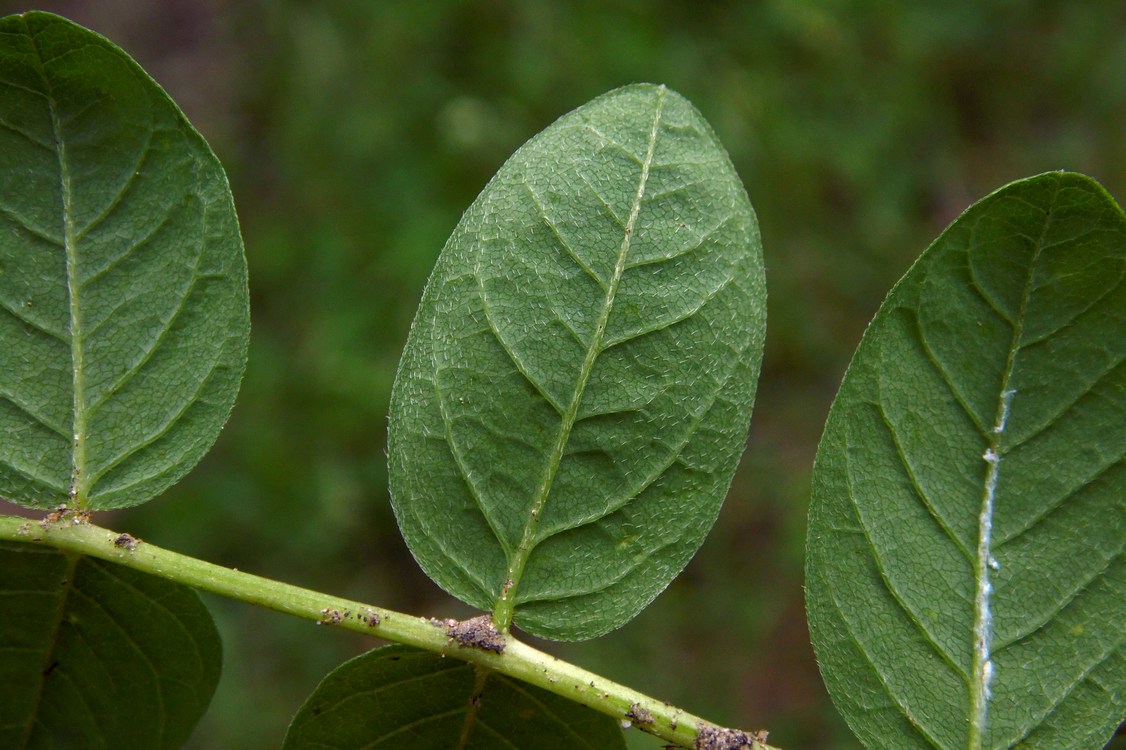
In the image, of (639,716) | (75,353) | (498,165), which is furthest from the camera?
(498,165)

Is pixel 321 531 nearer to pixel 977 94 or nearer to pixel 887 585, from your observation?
pixel 887 585

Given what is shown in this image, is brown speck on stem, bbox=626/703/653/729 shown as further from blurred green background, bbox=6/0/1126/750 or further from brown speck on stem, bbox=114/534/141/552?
blurred green background, bbox=6/0/1126/750

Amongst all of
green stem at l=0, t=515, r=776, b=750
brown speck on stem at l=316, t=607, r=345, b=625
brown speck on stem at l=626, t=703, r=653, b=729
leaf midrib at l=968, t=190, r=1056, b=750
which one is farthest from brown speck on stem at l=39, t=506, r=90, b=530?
leaf midrib at l=968, t=190, r=1056, b=750

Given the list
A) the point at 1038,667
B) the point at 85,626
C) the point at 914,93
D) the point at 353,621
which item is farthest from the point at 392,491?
the point at 914,93

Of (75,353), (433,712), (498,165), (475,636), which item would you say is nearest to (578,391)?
(475,636)

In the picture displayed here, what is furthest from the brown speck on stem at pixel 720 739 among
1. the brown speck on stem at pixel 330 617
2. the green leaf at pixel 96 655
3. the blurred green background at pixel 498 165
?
the blurred green background at pixel 498 165

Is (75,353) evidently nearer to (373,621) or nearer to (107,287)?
(107,287)
